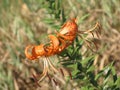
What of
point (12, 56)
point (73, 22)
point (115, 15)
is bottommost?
point (12, 56)

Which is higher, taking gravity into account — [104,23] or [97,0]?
[97,0]

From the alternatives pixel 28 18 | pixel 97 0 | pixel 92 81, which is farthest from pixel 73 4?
pixel 92 81

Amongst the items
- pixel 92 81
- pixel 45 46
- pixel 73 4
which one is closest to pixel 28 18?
pixel 73 4

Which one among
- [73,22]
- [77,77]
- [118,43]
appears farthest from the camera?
[118,43]

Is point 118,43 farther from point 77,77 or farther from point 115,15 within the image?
point 77,77

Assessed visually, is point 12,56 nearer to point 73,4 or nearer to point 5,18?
point 5,18

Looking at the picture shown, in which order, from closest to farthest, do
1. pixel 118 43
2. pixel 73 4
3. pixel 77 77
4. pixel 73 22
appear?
pixel 73 22 → pixel 77 77 → pixel 118 43 → pixel 73 4

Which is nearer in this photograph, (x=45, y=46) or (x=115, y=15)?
(x=45, y=46)
